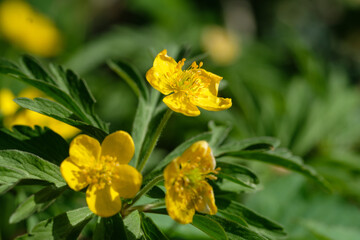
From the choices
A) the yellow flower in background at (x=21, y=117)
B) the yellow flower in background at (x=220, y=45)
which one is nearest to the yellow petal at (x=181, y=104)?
the yellow flower in background at (x=21, y=117)

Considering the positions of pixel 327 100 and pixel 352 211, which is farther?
pixel 327 100

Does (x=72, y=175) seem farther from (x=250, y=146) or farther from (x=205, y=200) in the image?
(x=250, y=146)

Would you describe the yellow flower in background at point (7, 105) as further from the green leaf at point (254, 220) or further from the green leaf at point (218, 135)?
the green leaf at point (254, 220)

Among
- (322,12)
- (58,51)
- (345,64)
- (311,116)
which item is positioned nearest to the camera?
(311,116)

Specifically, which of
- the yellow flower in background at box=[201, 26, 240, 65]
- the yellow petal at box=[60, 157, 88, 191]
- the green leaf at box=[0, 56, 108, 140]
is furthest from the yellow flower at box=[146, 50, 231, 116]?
the yellow flower in background at box=[201, 26, 240, 65]

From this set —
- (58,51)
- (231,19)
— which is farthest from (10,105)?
(231,19)

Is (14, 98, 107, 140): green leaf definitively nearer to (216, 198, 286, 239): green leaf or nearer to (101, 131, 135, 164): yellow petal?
(101, 131, 135, 164): yellow petal

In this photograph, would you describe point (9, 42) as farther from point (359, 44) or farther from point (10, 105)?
point (359, 44)
